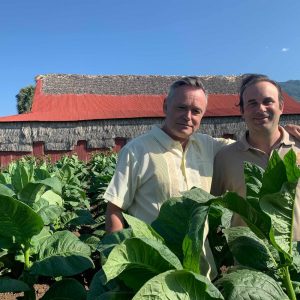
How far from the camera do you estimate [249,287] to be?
3.81 ft

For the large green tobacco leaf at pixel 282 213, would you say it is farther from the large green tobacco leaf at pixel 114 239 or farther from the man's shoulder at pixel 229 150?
the man's shoulder at pixel 229 150

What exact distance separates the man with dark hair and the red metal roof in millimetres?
26137

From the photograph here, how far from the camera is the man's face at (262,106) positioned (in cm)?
242

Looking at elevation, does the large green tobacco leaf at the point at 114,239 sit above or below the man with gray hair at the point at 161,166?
below

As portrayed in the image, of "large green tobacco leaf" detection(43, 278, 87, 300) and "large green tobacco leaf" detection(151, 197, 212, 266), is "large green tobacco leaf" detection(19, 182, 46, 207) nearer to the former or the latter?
"large green tobacco leaf" detection(43, 278, 87, 300)

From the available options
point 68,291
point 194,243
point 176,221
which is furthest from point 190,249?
point 68,291

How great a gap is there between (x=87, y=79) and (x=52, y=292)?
112ft

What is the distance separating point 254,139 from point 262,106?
0.23 m

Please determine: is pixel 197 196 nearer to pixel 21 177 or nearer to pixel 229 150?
pixel 229 150

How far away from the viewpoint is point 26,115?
28.9m

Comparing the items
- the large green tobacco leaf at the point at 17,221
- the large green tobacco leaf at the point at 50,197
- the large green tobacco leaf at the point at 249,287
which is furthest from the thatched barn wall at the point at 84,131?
the large green tobacco leaf at the point at 249,287

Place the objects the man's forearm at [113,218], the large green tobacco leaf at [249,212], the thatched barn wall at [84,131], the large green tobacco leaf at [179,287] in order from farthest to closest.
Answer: the thatched barn wall at [84,131], the man's forearm at [113,218], the large green tobacco leaf at [249,212], the large green tobacco leaf at [179,287]

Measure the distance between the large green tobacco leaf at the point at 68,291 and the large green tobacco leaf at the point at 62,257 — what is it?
85mm

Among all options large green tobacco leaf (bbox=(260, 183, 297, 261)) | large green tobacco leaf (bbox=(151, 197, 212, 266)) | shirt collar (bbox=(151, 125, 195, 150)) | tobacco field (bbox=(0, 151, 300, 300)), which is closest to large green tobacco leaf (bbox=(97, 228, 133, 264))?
tobacco field (bbox=(0, 151, 300, 300))
